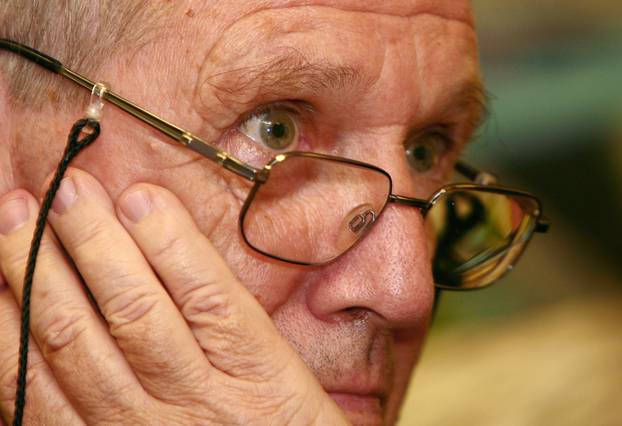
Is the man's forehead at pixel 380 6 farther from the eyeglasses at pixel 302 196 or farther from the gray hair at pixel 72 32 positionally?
the eyeglasses at pixel 302 196

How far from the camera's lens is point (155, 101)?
170 centimetres

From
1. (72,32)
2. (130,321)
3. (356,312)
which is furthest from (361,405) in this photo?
(72,32)

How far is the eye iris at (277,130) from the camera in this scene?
5.92ft

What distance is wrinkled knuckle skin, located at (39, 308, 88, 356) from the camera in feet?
5.27

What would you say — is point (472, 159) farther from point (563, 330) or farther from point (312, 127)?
point (312, 127)

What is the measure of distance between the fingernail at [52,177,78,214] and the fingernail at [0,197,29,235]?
7 centimetres

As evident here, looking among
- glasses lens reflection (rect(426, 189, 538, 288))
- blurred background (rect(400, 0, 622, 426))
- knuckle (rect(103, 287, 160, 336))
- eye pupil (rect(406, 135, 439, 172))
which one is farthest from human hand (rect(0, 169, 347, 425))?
blurred background (rect(400, 0, 622, 426))

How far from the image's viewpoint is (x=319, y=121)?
1.84 meters

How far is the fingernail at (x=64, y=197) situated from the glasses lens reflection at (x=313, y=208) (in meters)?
0.32

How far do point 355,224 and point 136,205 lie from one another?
457mm

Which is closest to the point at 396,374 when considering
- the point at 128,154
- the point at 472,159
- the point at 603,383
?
the point at 128,154

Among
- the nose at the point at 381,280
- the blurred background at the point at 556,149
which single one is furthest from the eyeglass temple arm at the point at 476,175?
the blurred background at the point at 556,149

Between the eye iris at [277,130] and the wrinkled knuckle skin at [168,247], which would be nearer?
the wrinkled knuckle skin at [168,247]

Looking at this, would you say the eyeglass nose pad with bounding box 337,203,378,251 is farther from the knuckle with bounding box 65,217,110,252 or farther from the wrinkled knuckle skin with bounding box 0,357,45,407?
the wrinkled knuckle skin with bounding box 0,357,45,407
